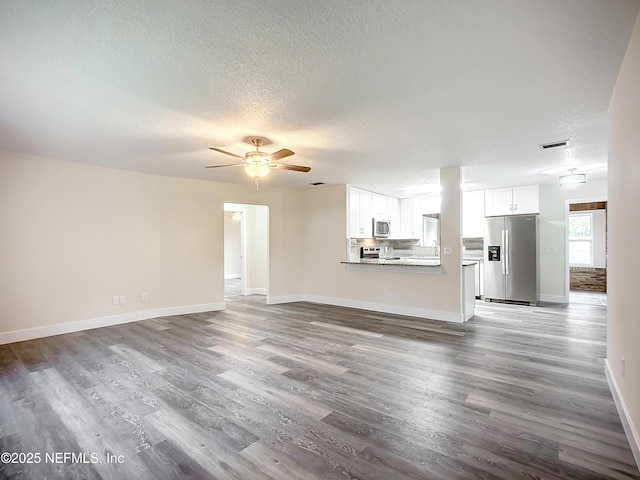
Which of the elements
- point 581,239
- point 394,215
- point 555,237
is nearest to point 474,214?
point 555,237

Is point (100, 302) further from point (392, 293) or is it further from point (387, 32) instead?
point (387, 32)

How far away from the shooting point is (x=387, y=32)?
170 cm

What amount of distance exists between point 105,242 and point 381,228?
527 cm

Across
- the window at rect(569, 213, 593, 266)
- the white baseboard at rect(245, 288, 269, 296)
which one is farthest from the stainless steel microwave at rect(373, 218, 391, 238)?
the window at rect(569, 213, 593, 266)

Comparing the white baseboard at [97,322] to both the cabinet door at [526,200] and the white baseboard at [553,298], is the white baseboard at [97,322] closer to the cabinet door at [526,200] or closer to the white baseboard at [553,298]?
the cabinet door at [526,200]

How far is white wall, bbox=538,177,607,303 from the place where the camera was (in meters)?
6.25

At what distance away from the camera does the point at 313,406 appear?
2.42 metres

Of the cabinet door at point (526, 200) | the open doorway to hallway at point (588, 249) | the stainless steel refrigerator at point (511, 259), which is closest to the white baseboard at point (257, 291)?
the stainless steel refrigerator at point (511, 259)

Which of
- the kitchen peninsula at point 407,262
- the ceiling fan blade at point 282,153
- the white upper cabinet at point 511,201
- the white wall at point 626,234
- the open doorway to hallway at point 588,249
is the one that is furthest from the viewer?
the open doorway to hallway at point 588,249

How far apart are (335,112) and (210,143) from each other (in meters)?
1.60

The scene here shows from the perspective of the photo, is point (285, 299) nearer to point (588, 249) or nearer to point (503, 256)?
point (503, 256)

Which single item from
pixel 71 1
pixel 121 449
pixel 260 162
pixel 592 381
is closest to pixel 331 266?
pixel 260 162

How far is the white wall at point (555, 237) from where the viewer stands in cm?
625

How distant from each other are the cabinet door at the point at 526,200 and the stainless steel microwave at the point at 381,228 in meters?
2.62
